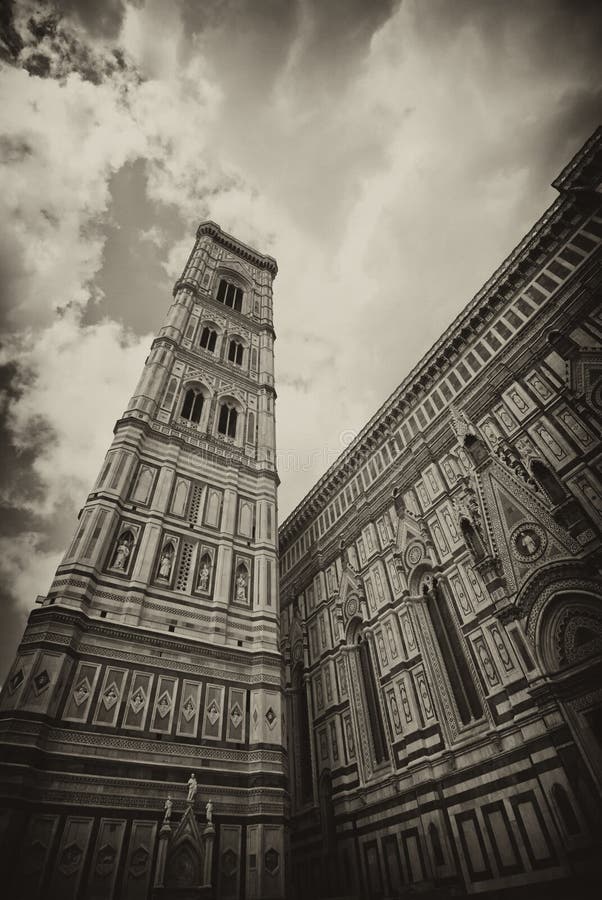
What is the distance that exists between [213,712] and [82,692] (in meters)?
2.66

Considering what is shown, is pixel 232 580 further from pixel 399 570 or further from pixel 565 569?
pixel 565 569

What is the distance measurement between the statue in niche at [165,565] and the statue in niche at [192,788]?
14.3 feet

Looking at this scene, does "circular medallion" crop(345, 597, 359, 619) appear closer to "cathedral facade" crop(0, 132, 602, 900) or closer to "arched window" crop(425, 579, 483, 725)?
"cathedral facade" crop(0, 132, 602, 900)

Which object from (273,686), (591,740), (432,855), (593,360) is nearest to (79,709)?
(273,686)

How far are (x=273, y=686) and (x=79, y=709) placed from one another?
13.6 feet

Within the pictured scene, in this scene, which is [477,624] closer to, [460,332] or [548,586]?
[548,586]

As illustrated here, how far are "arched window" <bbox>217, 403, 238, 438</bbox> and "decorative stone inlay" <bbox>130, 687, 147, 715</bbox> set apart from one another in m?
9.52

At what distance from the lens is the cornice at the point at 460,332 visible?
40.5 feet

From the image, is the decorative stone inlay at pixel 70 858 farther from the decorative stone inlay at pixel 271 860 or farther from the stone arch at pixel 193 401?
the stone arch at pixel 193 401

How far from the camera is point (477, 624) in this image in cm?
1016

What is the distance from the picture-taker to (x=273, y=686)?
10.9m

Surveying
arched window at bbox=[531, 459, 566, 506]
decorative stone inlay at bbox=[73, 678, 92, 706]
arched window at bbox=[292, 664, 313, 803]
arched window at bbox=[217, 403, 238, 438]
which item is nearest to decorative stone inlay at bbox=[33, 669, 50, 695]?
decorative stone inlay at bbox=[73, 678, 92, 706]

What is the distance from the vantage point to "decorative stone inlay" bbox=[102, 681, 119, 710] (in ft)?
29.4

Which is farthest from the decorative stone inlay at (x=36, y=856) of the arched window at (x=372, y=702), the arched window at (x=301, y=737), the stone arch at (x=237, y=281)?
the stone arch at (x=237, y=281)
